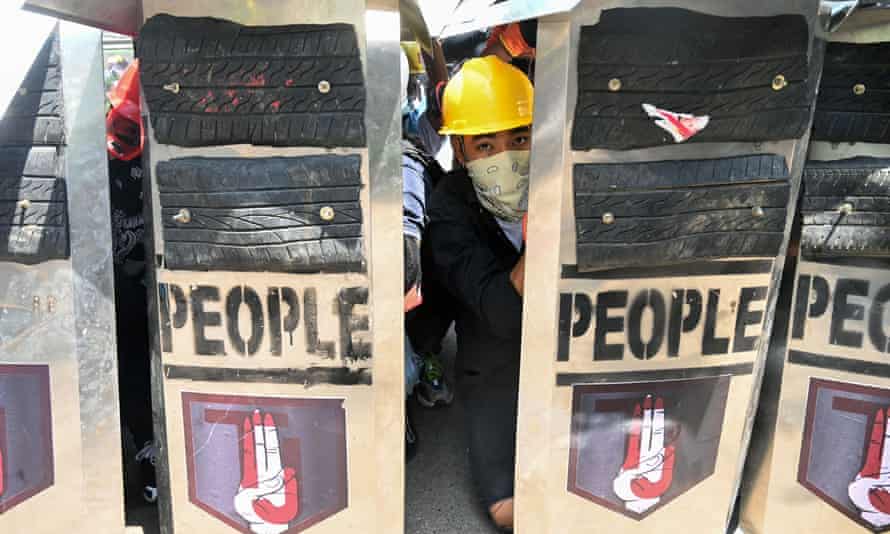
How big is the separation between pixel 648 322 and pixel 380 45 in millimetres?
1037

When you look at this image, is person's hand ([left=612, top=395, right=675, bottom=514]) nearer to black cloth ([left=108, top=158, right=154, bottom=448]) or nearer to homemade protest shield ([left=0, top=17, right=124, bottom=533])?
homemade protest shield ([left=0, top=17, right=124, bottom=533])

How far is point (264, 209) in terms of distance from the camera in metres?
1.59

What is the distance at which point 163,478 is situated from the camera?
1.78 m

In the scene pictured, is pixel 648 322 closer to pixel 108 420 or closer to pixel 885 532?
pixel 885 532

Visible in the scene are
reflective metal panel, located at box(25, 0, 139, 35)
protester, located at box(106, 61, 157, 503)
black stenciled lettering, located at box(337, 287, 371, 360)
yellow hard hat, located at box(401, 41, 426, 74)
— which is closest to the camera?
reflective metal panel, located at box(25, 0, 139, 35)

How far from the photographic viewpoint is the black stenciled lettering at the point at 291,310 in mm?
1659

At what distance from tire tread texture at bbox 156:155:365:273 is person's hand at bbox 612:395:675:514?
0.95 meters

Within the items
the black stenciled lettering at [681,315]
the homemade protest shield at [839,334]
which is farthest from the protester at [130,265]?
the homemade protest shield at [839,334]

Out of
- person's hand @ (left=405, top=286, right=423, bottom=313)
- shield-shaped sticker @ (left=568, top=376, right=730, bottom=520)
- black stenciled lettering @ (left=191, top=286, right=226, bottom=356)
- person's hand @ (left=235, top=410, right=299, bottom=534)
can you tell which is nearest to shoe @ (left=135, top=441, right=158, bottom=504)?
person's hand @ (left=235, top=410, right=299, bottom=534)

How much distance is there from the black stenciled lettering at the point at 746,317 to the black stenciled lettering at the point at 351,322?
105 centimetres

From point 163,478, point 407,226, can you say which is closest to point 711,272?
point 407,226

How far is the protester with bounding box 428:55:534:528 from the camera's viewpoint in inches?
75.6

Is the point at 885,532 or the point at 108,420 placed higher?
the point at 108,420

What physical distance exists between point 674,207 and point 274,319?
111cm
